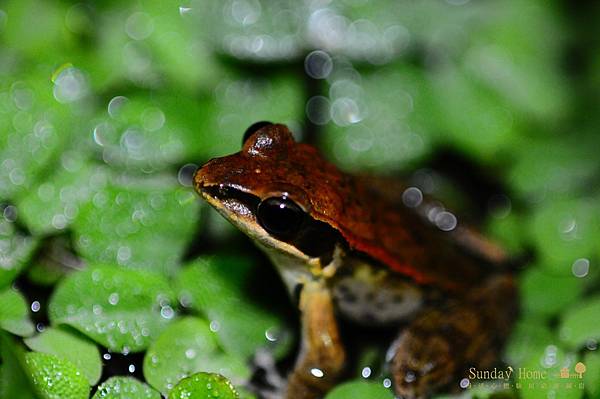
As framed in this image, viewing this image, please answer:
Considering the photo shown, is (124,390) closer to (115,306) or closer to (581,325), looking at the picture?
(115,306)

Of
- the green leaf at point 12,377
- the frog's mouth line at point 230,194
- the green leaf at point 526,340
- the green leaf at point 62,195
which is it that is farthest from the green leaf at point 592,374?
the green leaf at point 62,195

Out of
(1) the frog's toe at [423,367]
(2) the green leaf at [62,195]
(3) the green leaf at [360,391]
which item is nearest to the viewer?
(3) the green leaf at [360,391]

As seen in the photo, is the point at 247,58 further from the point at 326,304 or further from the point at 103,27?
the point at 326,304

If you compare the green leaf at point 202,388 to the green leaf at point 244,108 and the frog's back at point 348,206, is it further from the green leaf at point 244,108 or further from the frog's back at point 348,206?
the green leaf at point 244,108

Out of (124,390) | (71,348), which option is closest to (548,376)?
(124,390)

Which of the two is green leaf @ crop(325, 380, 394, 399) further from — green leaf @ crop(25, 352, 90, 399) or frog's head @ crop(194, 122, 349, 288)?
green leaf @ crop(25, 352, 90, 399)
